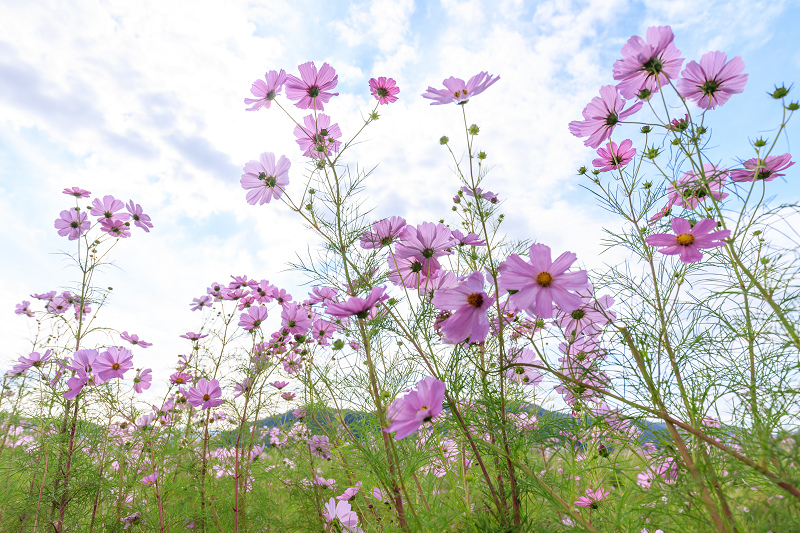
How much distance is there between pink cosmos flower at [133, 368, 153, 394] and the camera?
2488 mm

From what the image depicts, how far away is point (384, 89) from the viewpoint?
62.2 inches

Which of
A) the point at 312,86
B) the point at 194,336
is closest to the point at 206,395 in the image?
the point at 194,336

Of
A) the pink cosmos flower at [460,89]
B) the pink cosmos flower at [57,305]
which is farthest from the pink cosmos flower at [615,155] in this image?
the pink cosmos flower at [57,305]

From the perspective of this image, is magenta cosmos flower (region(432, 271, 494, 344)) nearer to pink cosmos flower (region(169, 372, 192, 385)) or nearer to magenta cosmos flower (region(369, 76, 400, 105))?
magenta cosmos flower (region(369, 76, 400, 105))

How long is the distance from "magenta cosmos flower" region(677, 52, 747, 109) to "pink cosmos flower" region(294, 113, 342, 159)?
3.36ft

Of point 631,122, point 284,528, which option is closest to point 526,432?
point 631,122

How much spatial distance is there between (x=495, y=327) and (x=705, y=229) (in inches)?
21.0

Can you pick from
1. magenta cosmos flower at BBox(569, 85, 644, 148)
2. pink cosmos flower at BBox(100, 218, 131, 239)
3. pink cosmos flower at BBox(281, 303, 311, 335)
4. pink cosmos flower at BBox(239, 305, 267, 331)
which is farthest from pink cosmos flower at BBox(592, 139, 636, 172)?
pink cosmos flower at BBox(100, 218, 131, 239)

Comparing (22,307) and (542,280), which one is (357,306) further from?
(22,307)

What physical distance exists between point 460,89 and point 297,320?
48.0 inches

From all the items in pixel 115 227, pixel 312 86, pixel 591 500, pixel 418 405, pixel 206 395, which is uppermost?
pixel 115 227

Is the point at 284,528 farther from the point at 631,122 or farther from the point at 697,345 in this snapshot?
the point at 631,122

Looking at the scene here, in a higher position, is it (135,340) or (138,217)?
(138,217)

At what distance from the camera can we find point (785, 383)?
39.4 inches
